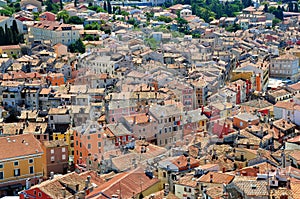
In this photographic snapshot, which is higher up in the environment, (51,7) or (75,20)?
(51,7)

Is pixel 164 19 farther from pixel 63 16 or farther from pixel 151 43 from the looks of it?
pixel 151 43

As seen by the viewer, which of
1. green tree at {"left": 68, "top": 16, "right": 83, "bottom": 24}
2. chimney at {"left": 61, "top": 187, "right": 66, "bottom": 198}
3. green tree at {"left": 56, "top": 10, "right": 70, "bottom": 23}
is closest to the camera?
chimney at {"left": 61, "top": 187, "right": 66, "bottom": 198}

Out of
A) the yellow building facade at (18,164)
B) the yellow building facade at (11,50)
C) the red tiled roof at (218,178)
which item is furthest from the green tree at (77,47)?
the red tiled roof at (218,178)

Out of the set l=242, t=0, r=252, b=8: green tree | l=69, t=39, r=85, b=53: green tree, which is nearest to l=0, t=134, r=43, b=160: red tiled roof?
l=69, t=39, r=85, b=53: green tree

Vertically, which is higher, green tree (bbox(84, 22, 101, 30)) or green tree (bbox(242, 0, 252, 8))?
green tree (bbox(84, 22, 101, 30))

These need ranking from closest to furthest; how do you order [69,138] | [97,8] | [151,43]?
1. [69,138]
2. [151,43]
3. [97,8]

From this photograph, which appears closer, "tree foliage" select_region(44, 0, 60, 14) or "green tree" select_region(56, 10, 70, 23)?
"green tree" select_region(56, 10, 70, 23)

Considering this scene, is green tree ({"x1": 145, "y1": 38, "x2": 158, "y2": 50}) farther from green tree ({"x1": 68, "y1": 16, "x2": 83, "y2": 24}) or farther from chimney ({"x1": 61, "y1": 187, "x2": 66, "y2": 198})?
chimney ({"x1": 61, "y1": 187, "x2": 66, "y2": 198})

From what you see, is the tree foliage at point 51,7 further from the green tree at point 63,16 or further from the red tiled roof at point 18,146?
the red tiled roof at point 18,146

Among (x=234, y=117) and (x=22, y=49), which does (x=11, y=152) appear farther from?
(x=22, y=49)

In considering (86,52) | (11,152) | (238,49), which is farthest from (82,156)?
(238,49)

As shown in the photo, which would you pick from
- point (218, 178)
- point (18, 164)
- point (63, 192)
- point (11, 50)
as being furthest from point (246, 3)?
point (63, 192)

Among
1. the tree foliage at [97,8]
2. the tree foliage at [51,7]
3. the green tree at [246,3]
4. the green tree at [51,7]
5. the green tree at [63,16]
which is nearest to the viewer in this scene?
the green tree at [63,16]
